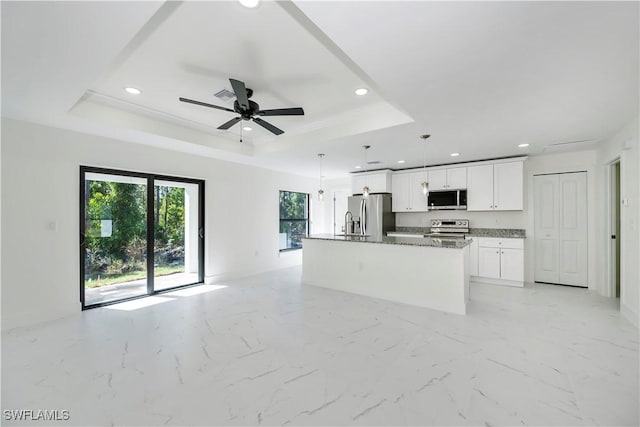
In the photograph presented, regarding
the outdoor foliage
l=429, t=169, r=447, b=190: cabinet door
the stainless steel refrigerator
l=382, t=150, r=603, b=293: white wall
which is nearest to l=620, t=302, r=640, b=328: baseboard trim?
l=382, t=150, r=603, b=293: white wall

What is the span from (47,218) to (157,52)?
2.71 m

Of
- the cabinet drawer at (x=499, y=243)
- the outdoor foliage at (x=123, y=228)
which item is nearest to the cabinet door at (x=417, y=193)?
the cabinet drawer at (x=499, y=243)

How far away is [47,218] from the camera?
3.39 m

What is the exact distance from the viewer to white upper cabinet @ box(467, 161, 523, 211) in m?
5.06

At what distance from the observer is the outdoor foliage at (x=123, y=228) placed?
12.7ft

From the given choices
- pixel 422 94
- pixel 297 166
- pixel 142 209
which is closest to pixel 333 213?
pixel 297 166

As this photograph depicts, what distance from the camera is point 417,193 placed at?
616cm

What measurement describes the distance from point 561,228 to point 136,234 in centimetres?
736

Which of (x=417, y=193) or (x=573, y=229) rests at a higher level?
(x=417, y=193)

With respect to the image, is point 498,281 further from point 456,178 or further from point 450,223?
point 456,178

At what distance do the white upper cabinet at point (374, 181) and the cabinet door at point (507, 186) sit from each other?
2151 millimetres

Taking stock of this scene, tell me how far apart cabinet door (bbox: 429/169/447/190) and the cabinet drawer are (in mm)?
1321

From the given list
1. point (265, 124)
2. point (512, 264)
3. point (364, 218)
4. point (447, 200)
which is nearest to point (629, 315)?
point (512, 264)

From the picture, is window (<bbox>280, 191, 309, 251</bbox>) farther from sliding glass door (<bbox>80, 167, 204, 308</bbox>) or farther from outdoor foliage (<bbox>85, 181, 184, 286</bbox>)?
outdoor foliage (<bbox>85, 181, 184, 286</bbox>)
